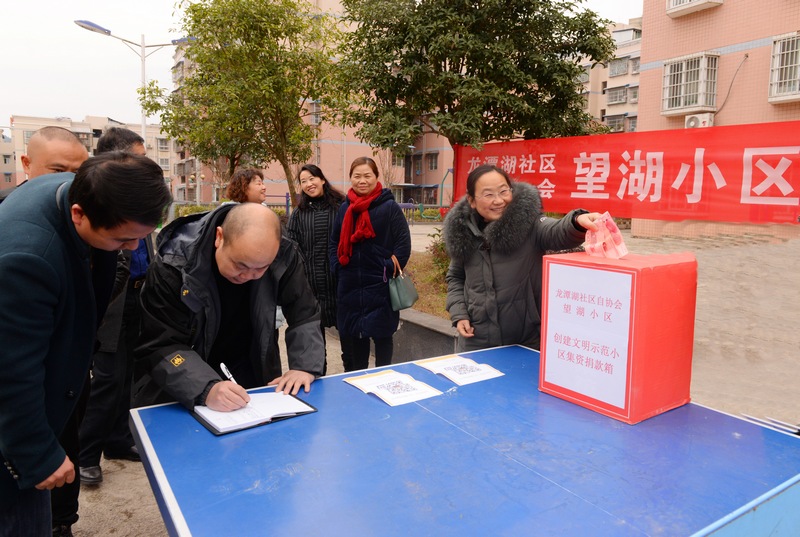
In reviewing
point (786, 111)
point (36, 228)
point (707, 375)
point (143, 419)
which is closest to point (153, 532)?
point (143, 419)

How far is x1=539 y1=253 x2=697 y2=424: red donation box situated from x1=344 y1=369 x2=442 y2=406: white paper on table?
0.43m

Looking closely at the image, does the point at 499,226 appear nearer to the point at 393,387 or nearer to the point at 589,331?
the point at 589,331

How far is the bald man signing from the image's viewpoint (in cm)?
163

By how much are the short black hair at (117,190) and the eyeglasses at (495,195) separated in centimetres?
135

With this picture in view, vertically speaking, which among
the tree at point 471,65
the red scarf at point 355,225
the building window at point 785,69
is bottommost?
the red scarf at point 355,225

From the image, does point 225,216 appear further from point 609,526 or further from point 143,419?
point 609,526

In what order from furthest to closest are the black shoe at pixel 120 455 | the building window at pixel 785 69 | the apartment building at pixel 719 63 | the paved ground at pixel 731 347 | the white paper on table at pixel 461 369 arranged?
the apartment building at pixel 719 63, the building window at pixel 785 69, the black shoe at pixel 120 455, the paved ground at pixel 731 347, the white paper on table at pixel 461 369

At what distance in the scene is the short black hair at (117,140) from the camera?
2621 millimetres

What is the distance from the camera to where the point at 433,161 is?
31.5 meters

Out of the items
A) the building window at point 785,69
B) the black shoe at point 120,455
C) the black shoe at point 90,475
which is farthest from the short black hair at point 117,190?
the building window at point 785,69

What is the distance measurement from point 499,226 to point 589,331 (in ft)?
2.20

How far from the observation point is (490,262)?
225cm

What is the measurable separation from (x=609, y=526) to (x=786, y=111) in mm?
11803

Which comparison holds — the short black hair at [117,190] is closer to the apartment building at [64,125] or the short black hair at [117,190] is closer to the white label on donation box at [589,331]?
the white label on donation box at [589,331]
